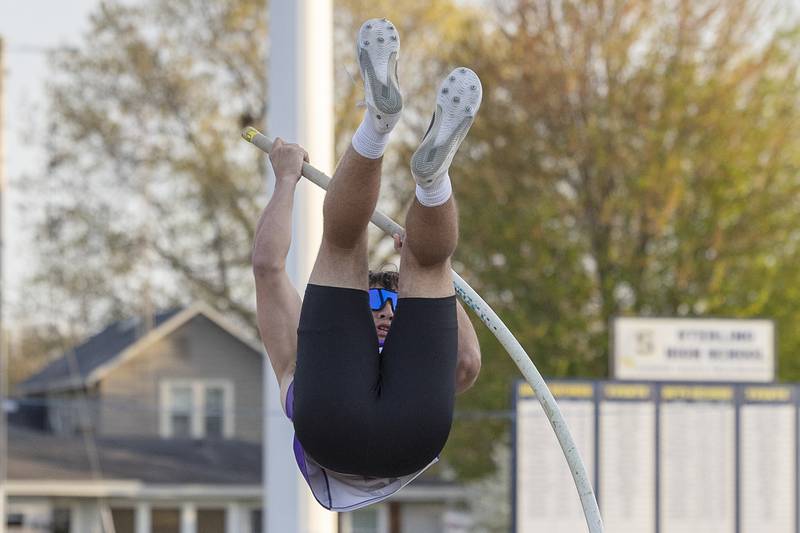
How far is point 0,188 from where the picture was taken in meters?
14.6

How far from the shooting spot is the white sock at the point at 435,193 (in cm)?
380

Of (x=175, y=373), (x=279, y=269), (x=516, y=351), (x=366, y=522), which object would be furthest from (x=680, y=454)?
(x=175, y=373)

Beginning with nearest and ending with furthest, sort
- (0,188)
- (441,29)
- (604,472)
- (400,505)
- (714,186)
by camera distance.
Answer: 1. (604,472)
2. (0,188)
3. (714,186)
4. (441,29)
5. (400,505)

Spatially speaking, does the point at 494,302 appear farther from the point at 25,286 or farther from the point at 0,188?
the point at 25,286

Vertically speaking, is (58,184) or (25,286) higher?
(58,184)

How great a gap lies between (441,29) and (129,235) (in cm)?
614

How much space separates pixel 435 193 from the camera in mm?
3807

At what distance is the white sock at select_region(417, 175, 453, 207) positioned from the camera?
3.80 metres

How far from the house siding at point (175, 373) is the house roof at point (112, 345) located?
0.32 metres

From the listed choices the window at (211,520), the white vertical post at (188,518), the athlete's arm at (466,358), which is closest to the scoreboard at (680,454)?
the athlete's arm at (466,358)

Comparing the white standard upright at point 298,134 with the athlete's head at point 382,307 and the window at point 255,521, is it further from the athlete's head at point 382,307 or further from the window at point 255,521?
the window at point 255,521

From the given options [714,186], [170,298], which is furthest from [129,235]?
[714,186]

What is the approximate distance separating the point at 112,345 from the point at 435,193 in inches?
975

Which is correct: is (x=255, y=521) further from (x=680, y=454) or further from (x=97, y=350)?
(x=680, y=454)
